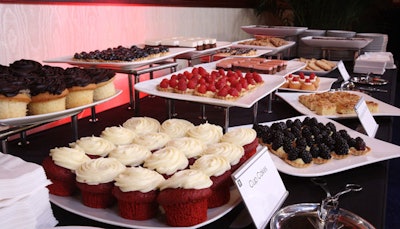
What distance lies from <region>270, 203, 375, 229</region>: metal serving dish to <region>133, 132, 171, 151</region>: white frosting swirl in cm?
33

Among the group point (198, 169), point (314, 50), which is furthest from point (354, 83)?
point (198, 169)

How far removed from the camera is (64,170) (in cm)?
86

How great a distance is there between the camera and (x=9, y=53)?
1642 millimetres

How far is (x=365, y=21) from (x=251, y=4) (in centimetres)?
250

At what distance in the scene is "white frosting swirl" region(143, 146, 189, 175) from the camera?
85 cm

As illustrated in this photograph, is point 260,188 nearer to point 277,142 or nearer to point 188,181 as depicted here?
point 188,181

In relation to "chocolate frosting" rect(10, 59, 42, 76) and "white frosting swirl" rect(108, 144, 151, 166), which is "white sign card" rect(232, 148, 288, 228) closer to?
"white frosting swirl" rect(108, 144, 151, 166)

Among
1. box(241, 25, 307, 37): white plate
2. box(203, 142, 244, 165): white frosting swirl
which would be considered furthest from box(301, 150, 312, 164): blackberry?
box(241, 25, 307, 37): white plate

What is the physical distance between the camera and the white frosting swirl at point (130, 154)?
0.89 metres

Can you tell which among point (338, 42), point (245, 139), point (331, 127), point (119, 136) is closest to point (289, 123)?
point (331, 127)

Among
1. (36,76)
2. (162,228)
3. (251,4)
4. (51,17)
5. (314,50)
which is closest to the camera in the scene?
(162,228)

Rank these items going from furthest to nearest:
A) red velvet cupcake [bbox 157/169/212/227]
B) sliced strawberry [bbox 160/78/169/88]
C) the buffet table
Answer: sliced strawberry [bbox 160/78/169/88]
the buffet table
red velvet cupcake [bbox 157/169/212/227]

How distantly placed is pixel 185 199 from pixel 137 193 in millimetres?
98

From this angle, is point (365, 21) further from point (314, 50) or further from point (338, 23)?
point (314, 50)
